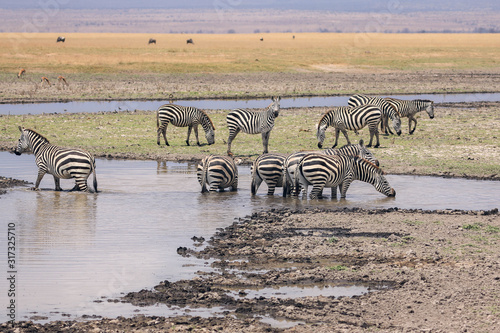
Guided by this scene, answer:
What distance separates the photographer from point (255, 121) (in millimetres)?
19906

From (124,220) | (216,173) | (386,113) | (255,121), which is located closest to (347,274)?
(124,220)

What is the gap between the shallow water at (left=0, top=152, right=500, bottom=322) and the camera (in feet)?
27.7

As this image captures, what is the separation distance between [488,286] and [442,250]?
67.1 inches

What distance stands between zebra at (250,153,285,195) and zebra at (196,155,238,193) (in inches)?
21.9

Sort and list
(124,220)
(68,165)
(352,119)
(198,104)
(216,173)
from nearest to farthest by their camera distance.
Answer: (124,220), (68,165), (216,173), (352,119), (198,104)

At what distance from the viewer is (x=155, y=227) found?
11719 mm

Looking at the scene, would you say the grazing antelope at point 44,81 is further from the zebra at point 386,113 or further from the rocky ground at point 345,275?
the rocky ground at point 345,275

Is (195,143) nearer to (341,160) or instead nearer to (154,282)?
(341,160)

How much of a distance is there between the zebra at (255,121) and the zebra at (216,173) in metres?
4.78

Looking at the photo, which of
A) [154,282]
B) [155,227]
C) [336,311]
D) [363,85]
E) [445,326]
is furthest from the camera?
[363,85]

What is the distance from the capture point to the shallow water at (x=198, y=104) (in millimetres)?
31250

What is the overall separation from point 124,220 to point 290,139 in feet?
35.3

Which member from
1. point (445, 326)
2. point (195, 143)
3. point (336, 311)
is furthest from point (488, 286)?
point (195, 143)

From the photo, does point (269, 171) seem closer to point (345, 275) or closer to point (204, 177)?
point (204, 177)
